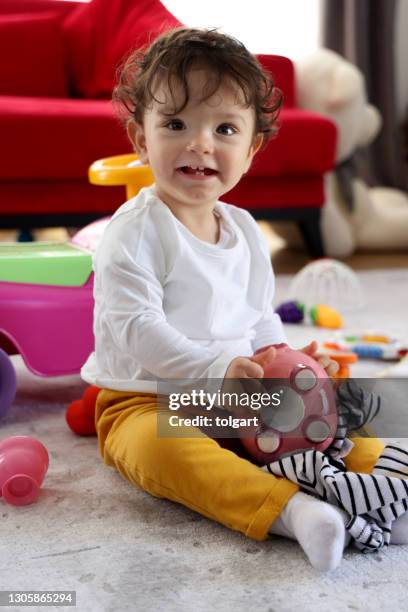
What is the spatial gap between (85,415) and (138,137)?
36cm

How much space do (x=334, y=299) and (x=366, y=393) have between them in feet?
2.60

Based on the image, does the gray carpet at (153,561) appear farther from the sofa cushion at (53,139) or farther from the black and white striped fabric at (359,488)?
the sofa cushion at (53,139)

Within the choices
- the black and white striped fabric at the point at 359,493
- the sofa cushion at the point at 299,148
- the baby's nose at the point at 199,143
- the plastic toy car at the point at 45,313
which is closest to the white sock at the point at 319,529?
the black and white striped fabric at the point at 359,493

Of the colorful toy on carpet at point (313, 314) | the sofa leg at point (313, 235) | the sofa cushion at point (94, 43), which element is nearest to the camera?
the colorful toy on carpet at point (313, 314)

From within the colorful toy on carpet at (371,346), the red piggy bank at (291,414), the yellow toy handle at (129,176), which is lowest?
the colorful toy on carpet at (371,346)

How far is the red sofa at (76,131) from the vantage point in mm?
1926

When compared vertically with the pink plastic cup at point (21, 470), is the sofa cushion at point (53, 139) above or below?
above

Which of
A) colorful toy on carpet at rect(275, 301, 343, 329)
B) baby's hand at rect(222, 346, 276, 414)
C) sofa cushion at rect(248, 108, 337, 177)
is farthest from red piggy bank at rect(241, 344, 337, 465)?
sofa cushion at rect(248, 108, 337, 177)

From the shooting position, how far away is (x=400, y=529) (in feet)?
2.67

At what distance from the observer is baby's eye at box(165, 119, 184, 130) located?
937mm

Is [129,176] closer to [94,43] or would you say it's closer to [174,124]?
[174,124]

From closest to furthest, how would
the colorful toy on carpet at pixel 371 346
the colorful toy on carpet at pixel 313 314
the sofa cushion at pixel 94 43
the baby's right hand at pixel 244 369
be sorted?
the baby's right hand at pixel 244 369 < the colorful toy on carpet at pixel 371 346 < the colorful toy on carpet at pixel 313 314 < the sofa cushion at pixel 94 43

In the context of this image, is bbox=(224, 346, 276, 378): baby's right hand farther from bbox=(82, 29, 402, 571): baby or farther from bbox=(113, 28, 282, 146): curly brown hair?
bbox=(113, 28, 282, 146): curly brown hair

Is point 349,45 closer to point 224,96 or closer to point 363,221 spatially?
point 363,221
